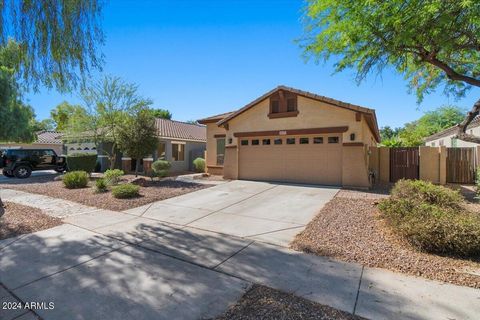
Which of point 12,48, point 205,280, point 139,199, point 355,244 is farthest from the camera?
point 139,199

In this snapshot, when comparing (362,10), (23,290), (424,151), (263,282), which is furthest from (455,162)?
(23,290)

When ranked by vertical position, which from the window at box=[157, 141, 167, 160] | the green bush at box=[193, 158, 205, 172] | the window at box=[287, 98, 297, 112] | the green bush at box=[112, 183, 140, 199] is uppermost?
the window at box=[287, 98, 297, 112]

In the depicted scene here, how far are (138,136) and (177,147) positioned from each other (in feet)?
24.9

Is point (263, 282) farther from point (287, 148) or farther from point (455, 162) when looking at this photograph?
point (455, 162)

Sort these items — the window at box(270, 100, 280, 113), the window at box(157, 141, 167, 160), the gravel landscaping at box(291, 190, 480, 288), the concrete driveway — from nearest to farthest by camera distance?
the gravel landscaping at box(291, 190, 480, 288), the concrete driveway, the window at box(270, 100, 280, 113), the window at box(157, 141, 167, 160)

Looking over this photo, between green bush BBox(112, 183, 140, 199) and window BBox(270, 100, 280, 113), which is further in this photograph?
window BBox(270, 100, 280, 113)

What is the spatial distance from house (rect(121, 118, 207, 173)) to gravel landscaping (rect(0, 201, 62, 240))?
994cm

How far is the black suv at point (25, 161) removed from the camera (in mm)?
15859

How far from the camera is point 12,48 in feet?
18.1

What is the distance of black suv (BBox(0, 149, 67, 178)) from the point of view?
15859 mm

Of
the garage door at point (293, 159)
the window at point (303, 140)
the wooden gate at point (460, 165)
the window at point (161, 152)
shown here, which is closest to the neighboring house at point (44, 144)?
the window at point (161, 152)

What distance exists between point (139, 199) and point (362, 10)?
8955 mm

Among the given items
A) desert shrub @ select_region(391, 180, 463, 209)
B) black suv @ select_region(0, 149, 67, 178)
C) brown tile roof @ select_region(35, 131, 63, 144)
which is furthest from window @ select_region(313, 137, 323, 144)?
brown tile roof @ select_region(35, 131, 63, 144)

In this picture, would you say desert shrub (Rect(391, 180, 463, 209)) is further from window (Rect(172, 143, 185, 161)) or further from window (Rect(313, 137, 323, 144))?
window (Rect(172, 143, 185, 161))
